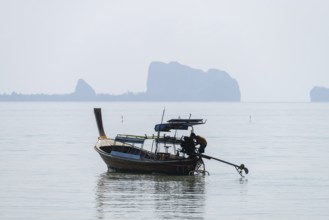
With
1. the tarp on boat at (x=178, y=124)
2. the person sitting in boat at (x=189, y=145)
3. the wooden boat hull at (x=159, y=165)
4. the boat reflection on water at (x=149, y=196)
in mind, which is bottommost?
the boat reflection on water at (x=149, y=196)

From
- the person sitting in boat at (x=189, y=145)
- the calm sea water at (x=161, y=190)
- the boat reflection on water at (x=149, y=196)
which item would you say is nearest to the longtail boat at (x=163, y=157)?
the person sitting in boat at (x=189, y=145)

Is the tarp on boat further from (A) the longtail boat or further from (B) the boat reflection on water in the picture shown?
(B) the boat reflection on water

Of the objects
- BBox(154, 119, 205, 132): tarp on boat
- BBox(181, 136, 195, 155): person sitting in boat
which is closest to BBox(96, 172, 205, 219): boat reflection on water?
BBox(181, 136, 195, 155): person sitting in boat

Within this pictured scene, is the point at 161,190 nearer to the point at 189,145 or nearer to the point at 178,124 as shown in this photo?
the point at 189,145

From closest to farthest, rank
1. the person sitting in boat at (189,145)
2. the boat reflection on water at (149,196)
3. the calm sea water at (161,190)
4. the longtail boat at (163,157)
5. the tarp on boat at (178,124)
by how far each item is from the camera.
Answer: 1. the boat reflection on water at (149,196)
2. the calm sea water at (161,190)
3. the person sitting in boat at (189,145)
4. the longtail boat at (163,157)
5. the tarp on boat at (178,124)

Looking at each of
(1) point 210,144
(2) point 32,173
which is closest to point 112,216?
(2) point 32,173

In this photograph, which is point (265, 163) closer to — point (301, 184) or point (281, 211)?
point (301, 184)

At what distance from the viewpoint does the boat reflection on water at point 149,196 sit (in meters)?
35.7

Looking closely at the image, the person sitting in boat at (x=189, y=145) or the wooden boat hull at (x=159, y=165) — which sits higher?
the person sitting in boat at (x=189, y=145)

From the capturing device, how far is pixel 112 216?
3472 cm

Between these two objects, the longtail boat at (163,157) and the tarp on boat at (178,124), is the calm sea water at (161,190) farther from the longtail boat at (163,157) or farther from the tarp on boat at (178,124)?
the tarp on boat at (178,124)

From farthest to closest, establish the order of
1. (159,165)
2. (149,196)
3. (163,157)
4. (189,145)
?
(163,157) → (159,165) → (189,145) → (149,196)

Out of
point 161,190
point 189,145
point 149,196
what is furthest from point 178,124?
point 149,196

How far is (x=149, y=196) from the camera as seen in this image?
41.6 m
